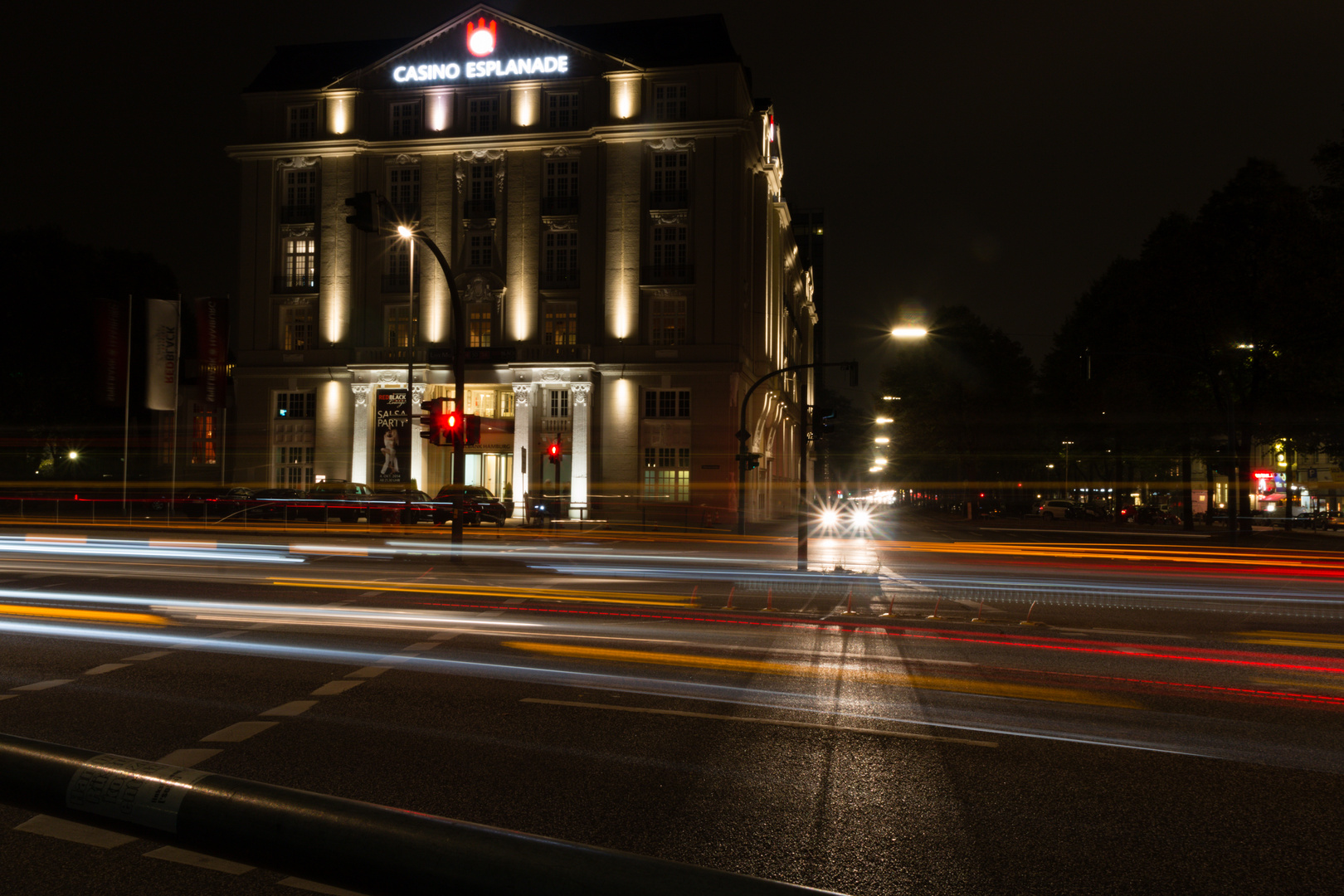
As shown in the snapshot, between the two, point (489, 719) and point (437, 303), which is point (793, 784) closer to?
point (489, 719)

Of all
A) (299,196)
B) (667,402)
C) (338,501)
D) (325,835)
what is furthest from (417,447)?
(325,835)

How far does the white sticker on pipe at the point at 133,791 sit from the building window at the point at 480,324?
55.3 metres

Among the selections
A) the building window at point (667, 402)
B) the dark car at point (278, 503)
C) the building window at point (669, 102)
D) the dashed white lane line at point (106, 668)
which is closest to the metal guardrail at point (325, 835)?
the dashed white lane line at point (106, 668)

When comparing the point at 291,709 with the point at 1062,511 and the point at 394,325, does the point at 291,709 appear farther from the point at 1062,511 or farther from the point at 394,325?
the point at 1062,511

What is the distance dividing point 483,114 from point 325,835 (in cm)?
5906

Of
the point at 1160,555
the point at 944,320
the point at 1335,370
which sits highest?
the point at 944,320

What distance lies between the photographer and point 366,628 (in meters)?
13.2

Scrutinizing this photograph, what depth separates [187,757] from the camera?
6.78m

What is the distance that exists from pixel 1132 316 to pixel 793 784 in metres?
46.1

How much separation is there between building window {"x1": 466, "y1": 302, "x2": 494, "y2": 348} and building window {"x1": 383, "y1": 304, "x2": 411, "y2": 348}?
362cm

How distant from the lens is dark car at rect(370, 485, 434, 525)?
1561 inches

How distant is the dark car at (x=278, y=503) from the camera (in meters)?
42.0

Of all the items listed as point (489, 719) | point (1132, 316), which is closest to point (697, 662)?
point (489, 719)

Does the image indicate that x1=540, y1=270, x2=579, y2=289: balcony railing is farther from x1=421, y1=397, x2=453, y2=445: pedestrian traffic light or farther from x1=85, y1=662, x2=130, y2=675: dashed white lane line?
x1=85, y1=662, x2=130, y2=675: dashed white lane line
